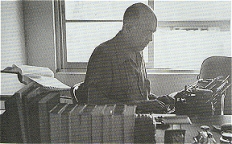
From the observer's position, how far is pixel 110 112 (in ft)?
4.02

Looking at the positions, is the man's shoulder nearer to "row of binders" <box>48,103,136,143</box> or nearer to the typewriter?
the typewriter

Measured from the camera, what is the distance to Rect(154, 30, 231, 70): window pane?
12.4 ft

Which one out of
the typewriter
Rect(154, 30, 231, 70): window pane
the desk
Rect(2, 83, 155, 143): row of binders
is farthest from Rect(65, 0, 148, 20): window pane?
Rect(2, 83, 155, 143): row of binders

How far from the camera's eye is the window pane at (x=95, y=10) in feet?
A: 12.4

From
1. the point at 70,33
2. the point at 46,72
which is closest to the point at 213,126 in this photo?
the point at 46,72

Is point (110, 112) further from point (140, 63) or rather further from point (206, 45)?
point (206, 45)

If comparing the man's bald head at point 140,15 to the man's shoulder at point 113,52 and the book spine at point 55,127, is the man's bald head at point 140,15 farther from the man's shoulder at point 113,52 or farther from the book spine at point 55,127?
the book spine at point 55,127

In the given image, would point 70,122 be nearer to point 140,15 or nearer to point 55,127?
point 55,127

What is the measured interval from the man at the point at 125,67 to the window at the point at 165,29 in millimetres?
1860

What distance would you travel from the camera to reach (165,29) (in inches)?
149

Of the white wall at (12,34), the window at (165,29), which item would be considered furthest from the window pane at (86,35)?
the white wall at (12,34)

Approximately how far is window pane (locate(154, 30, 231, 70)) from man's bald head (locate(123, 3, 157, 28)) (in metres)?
1.97

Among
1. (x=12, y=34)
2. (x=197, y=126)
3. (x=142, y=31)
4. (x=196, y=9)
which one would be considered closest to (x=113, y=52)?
(x=142, y=31)

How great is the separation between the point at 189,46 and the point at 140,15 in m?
2.09
